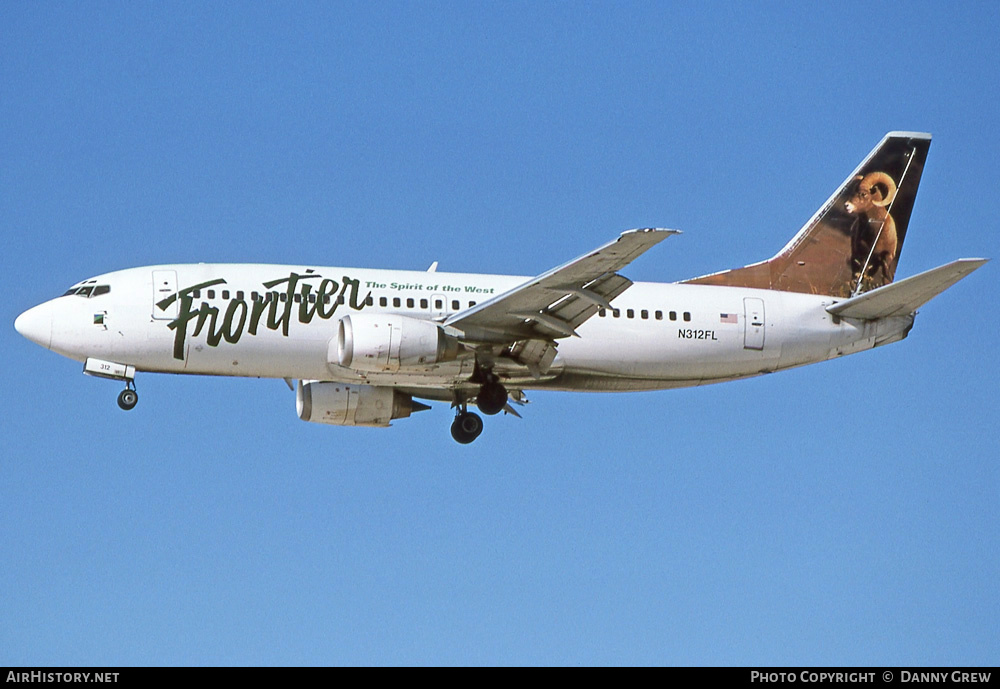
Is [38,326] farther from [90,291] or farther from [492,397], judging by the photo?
[492,397]

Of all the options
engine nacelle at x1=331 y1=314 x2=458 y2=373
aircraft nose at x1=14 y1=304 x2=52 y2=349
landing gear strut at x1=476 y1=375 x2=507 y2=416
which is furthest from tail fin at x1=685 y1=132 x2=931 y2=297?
aircraft nose at x1=14 y1=304 x2=52 y2=349

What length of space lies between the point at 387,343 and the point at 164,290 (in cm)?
597

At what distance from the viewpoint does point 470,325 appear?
36781 millimetres

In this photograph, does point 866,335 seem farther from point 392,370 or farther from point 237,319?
point 237,319

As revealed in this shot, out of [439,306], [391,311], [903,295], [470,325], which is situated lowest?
[470,325]

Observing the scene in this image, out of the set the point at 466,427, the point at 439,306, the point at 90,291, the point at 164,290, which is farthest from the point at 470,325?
the point at 90,291

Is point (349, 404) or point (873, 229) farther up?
point (873, 229)

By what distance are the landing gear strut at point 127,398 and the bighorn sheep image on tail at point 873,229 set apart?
20242 mm

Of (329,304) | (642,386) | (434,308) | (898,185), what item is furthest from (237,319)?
(898,185)

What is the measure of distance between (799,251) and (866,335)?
11.0 ft

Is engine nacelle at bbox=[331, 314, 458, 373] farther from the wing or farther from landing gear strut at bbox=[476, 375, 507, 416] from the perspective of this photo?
landing gear strut at bbox=[476, 375, 507, 416]
